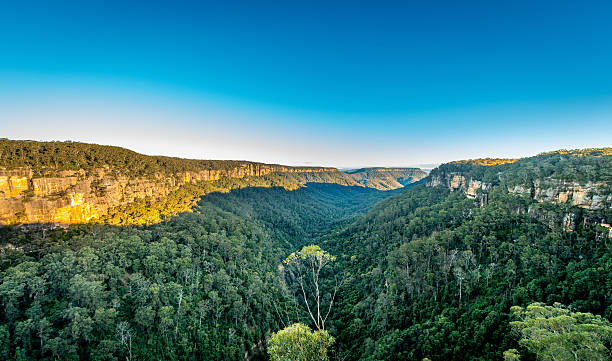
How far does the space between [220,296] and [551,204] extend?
270 ft

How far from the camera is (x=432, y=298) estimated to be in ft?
176

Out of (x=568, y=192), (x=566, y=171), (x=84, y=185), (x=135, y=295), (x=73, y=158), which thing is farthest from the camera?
(x=73, y=158)

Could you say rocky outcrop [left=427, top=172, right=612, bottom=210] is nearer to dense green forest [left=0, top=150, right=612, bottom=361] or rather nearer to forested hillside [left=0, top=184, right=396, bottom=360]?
dense green forest [left=0, top=150, right=612, bottom=361]

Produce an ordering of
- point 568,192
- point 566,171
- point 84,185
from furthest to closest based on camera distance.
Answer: point 84,185, point 566,171, point 568,192

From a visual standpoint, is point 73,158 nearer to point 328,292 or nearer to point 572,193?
point 328,292

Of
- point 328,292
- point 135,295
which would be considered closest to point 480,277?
point 328,292

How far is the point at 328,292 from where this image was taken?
72562mm

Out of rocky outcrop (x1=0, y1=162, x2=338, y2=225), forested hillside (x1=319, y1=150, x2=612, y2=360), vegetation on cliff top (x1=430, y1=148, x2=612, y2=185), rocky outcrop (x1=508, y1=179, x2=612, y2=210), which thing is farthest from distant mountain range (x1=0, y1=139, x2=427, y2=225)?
vegetation on cliff top (x1=430, y1=148, x2=612, y2=185)

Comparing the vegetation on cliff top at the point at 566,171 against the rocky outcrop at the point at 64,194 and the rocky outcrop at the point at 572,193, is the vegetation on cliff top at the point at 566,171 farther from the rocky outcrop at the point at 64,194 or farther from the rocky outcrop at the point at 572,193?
the rocky outcrop at the point at 64,194

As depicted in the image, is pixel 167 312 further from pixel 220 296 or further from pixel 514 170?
pixel 514 170

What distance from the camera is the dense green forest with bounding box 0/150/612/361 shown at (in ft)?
116

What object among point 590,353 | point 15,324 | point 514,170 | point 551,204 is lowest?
point 15,324

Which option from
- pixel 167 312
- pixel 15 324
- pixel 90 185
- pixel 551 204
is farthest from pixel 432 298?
pixel 90 185

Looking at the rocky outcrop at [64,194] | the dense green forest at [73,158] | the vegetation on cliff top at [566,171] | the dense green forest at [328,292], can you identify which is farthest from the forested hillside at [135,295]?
the vegetation on cliff top at [566,171]
